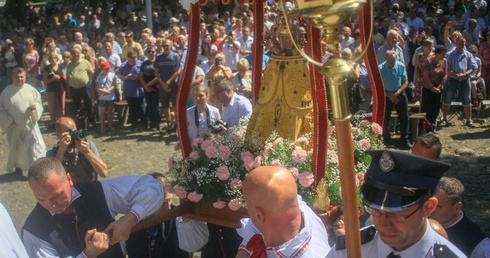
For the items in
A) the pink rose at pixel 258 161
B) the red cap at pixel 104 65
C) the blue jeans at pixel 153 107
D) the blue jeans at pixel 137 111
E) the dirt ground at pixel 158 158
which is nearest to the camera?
the pink rose at pixel 258 161

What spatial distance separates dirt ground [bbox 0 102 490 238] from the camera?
8727mm

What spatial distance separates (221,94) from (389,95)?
4595 millimetres

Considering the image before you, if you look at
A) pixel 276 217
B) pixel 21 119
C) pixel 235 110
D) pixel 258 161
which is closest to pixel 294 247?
pixel 276 217

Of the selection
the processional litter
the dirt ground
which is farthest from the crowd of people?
the dirt ground

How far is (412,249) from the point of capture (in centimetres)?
265

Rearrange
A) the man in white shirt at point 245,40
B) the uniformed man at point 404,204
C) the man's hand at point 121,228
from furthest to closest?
the man in white shirt at point 245,40 < the man's hand at point 121,228 < the uniformed man at point 404,204

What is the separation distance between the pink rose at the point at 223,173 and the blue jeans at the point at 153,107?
28.0ft

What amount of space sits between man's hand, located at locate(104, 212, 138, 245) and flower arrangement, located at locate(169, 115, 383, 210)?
85 cm

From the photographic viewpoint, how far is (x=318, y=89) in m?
4.57

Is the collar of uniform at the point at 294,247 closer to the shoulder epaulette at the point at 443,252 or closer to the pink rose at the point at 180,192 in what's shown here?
the shoulder epaulette at the point at 443,252

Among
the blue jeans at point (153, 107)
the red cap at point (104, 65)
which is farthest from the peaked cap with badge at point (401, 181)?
the red cap at point (104, 65)

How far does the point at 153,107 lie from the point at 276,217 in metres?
10.4

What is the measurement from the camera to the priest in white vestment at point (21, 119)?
33.7 feet

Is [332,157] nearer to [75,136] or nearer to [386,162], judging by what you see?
[386,162]
